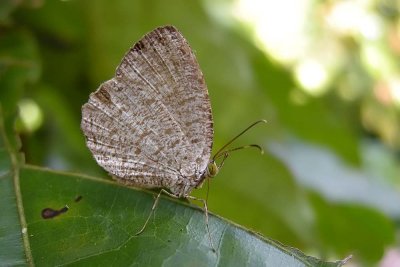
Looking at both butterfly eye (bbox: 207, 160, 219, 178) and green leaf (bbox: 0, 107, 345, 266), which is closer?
green leaf (bbox: 0, 107, 345, 266)

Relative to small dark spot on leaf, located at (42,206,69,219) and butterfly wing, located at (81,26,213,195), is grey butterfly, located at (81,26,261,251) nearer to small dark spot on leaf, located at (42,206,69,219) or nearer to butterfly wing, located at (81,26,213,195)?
butterfly wing, located at (81,26,213,195)

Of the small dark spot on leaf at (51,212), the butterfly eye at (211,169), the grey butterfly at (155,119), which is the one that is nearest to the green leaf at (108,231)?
the small dark spot on leaf at (51,212)

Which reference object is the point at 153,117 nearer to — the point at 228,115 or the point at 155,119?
the point at 155,119

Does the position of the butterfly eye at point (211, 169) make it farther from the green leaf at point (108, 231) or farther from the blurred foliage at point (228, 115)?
the blurred foliage at point (228, 115)

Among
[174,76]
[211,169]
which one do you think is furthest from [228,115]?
[174,76]

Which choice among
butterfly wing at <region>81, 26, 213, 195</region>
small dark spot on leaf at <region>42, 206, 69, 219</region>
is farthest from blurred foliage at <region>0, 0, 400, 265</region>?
small dark spot on leaf at <region>42, 206, 69, 219</region>

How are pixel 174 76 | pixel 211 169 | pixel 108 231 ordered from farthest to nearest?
pixel 211 169, pixel 174 76, pixel 108 231
